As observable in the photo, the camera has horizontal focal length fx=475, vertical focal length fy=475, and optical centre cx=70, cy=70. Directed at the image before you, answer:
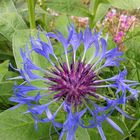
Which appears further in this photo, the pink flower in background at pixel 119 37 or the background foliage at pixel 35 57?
the pink flower in background at pixel 119 37

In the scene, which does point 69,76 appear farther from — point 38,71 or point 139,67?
point 139,67

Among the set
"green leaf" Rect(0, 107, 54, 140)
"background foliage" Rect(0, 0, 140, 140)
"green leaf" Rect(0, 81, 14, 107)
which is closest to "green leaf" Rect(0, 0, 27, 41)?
"background foliage" Rect(0, 0, 140, 140)

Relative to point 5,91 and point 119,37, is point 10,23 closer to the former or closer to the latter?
point 5,91

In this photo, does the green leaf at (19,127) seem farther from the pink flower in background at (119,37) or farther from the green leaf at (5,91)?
the pink flower in background at (119,37)

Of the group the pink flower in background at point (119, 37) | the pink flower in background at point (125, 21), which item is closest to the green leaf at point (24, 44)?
the pink flower in background at point (119, 37)

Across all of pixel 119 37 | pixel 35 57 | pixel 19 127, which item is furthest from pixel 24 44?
pixel 119 37
